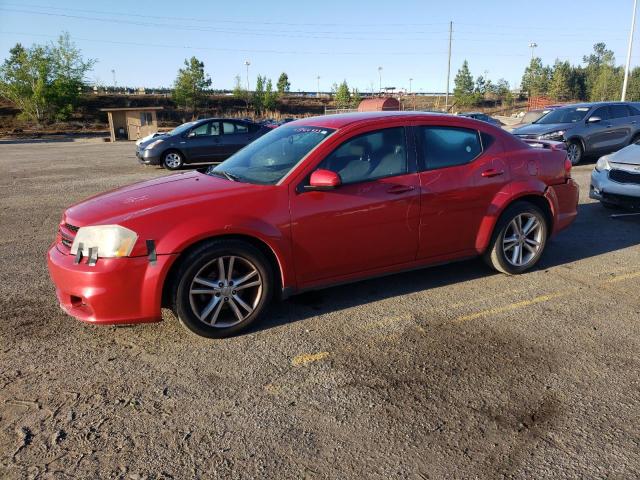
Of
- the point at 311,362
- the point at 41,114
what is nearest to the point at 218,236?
the point at 311,362

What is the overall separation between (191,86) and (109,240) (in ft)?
214

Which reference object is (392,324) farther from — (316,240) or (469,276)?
(469,276)

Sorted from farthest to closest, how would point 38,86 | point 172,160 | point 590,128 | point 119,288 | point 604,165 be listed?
point 38,86 → point 172,160 → point 590,128 → point 604,165 → point 119,288

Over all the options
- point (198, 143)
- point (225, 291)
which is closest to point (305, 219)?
point (225, 291)

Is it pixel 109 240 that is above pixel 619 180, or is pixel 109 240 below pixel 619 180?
above

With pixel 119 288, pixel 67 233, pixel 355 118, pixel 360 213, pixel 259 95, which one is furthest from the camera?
pixel 259 95

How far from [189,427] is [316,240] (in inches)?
67.4

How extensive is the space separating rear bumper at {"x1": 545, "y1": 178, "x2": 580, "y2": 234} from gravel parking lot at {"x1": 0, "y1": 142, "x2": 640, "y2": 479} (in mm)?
676

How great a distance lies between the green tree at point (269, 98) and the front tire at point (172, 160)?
55192 millimetres

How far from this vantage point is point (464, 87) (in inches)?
2589

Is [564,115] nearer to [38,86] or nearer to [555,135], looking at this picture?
[555,135]

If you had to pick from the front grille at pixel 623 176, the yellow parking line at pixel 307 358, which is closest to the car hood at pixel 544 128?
the front grille at pixel 623 176

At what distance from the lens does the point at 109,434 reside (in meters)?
2.65

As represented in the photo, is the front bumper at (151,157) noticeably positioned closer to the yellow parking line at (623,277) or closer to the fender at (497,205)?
the fender at (497,205)
